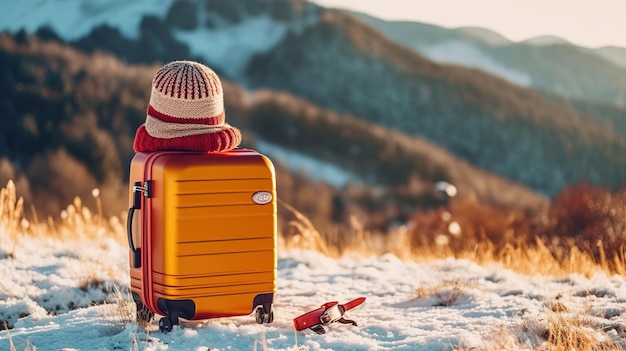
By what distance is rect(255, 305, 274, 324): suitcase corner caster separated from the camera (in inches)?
166

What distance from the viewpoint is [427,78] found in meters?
85.1

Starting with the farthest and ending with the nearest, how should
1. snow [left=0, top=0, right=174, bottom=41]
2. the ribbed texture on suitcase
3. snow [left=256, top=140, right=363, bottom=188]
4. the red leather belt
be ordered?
1. snow [left=0, top=0, right=174, bottom=41]
2. snow [left=256, top=140, right=363, bottom=188]
3. the red leather belt
4. the ribbed texture on suitcase

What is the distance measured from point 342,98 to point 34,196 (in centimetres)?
5422

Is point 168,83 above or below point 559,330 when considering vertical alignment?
above

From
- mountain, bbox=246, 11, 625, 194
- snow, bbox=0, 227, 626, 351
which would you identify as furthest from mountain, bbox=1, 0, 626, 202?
snow, bbox=0, 227, 626, 351

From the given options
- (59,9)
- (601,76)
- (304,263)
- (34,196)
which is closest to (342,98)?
(59,9)

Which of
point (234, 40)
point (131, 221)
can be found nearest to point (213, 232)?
point (131, 221)

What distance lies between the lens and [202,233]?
3.90 m

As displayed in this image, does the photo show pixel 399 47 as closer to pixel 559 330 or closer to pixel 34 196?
pixel 34 196

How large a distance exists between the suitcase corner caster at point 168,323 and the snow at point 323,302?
0.03 m

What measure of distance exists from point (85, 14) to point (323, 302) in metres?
82.1

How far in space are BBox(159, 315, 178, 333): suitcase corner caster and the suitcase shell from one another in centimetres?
1

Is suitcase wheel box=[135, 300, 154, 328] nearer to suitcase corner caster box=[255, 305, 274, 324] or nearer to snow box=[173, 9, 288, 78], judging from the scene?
suitcase corner caster box=[255, 305, 274, 324]

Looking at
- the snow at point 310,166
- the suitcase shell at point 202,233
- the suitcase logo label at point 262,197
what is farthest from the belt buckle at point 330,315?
the snow at point 310,166
